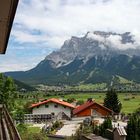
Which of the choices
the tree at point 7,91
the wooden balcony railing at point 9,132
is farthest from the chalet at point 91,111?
the wooden balcony railing at point 9,132

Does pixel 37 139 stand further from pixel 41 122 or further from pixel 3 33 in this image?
pixel 41 122

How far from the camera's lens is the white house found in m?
67.4

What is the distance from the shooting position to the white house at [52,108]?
6744 cm

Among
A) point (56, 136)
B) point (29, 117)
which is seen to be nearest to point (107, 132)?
point (56, 136)

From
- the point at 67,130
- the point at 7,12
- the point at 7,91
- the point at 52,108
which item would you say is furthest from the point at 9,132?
the point at 52,108

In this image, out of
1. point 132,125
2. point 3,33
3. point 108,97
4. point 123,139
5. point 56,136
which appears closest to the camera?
point 3,33

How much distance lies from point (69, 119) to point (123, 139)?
41.2 metres

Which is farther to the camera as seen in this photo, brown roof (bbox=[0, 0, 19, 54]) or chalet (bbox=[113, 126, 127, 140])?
chalet (bbox=[113, 126, 127, 140])

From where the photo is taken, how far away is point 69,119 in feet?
214

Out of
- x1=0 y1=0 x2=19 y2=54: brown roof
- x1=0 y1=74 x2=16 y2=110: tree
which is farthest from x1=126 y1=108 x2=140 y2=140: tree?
x1=0 y1=0 x2=19 y2=54: brown roof

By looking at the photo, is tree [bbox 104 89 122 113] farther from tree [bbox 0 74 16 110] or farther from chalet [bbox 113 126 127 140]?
chalet [bbox 113 126 127 140]

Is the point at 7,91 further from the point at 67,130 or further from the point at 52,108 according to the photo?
the point at 52,108

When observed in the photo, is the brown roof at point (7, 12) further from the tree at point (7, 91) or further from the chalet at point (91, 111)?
the chalet at point (91, 111)

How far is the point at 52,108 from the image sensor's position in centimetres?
6894
